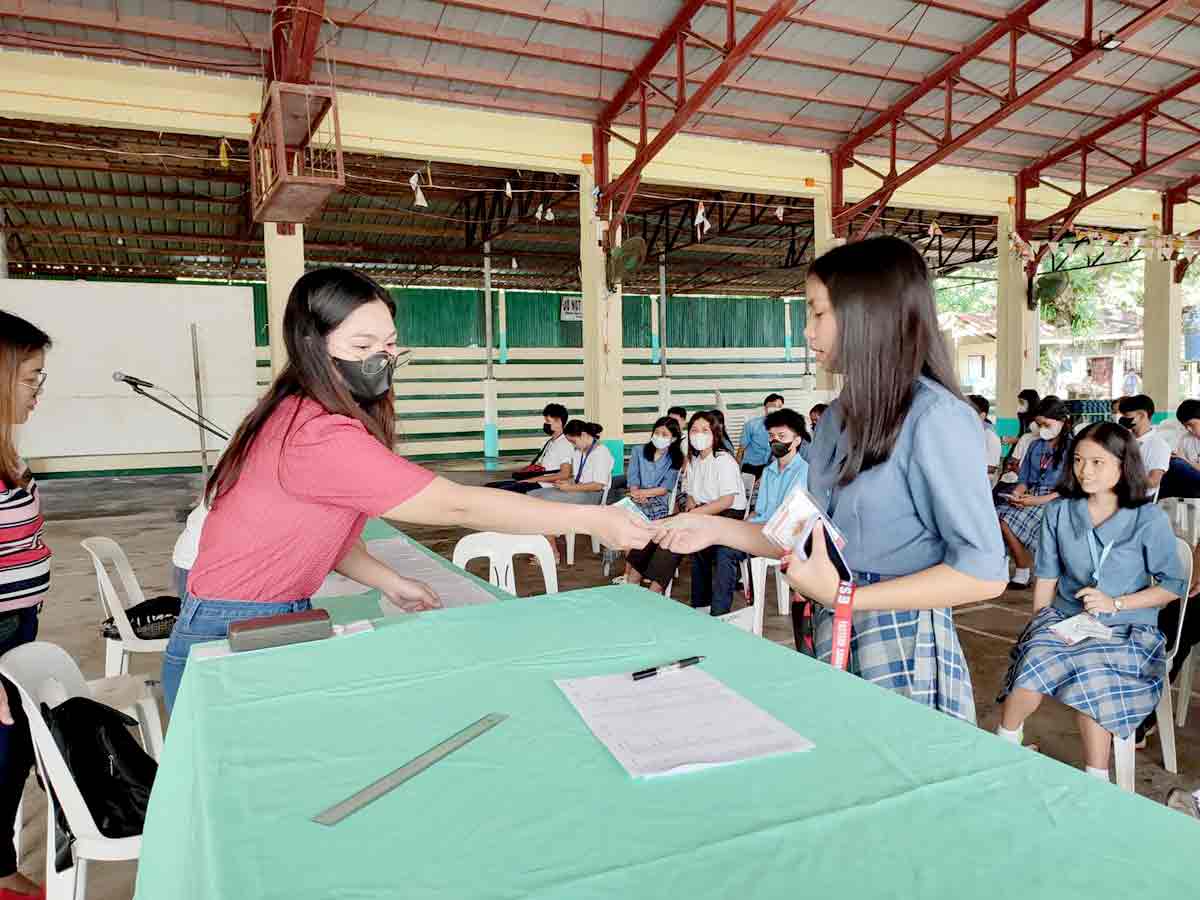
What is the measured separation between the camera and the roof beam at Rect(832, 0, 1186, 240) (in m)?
7.64

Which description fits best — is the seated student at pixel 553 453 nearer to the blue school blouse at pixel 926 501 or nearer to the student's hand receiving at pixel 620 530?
the student's hand receiving at pixel 620 530

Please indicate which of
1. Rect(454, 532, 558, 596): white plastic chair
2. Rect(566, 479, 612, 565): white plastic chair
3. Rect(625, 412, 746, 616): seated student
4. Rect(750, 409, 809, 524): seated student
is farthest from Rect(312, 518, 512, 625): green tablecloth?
Rect(566, 479, 612, 565): white plastic chair

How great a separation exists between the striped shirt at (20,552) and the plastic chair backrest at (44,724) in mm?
233

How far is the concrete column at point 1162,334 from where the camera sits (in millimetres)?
12680

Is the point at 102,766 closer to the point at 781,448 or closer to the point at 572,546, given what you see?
the point at 781,448

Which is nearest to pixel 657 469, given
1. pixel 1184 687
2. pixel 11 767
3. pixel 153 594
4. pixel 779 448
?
pixel 779 448

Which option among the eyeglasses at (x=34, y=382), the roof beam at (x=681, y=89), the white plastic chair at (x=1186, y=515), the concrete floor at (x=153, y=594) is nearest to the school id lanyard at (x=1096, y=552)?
the concrete floor at (x=153, y=594)

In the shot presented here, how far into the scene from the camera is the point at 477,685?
1252mm

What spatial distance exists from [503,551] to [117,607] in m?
1.45

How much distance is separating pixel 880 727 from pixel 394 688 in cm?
70

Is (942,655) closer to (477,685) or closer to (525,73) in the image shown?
(477,685)

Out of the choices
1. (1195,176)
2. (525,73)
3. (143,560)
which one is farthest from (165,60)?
(1195,176)

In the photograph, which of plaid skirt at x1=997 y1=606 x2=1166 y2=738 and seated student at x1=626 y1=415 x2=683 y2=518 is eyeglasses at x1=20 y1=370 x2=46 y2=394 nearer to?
plaid skirt at x1=997 y1=606 x2=1166 y2=738

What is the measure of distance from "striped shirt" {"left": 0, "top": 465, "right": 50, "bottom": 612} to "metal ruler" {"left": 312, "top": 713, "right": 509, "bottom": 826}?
1408 mm
